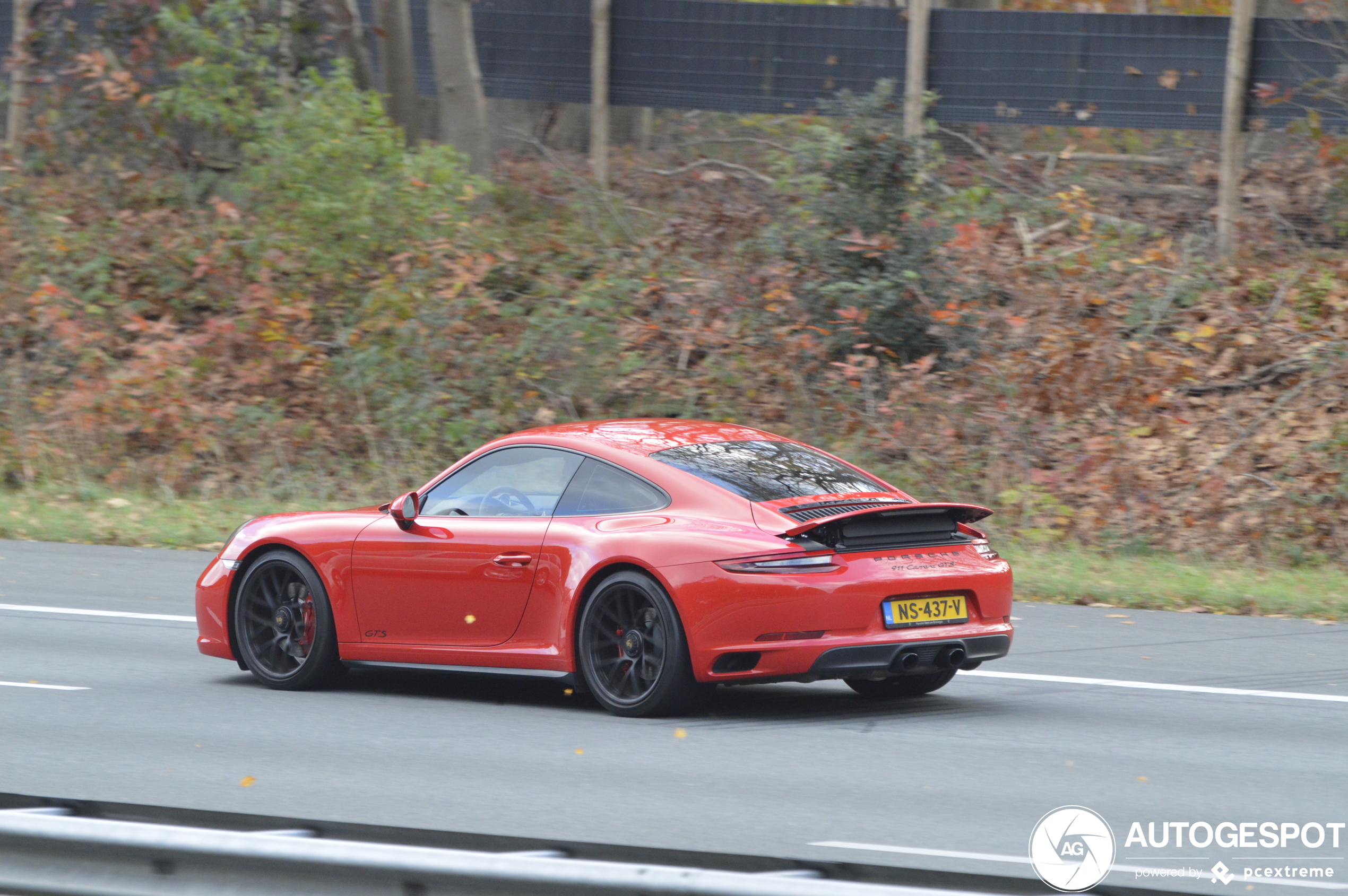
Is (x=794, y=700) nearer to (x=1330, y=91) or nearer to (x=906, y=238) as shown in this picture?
(x=906, y=238)

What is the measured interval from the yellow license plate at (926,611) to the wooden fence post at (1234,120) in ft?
39.2

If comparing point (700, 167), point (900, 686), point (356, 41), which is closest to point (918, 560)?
point (900, 686)

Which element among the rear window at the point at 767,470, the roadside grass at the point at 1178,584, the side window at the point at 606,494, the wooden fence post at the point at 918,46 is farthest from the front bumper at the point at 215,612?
the wooden fence post at the point at 918,46

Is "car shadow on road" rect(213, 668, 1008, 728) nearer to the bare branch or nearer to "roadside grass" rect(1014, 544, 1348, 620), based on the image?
"roadside grass" rect(1014, 544, 1348, 620)

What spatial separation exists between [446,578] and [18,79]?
692 inches

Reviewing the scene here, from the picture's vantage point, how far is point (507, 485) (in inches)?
309

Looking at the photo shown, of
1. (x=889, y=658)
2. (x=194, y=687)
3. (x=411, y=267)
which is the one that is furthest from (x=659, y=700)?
(x=411, y=267)

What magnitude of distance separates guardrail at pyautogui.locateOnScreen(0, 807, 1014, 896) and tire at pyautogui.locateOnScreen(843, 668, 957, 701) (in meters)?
4.22

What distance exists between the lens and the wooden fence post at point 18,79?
21.9 m

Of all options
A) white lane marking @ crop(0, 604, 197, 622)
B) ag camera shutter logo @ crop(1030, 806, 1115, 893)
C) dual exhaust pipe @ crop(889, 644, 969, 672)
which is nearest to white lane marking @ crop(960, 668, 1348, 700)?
dual exhaust pipe @ crop(889, 644, 969, 672)

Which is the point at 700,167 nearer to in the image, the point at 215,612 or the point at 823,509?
the point at 215,612

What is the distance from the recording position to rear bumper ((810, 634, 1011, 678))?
6770 millimetres

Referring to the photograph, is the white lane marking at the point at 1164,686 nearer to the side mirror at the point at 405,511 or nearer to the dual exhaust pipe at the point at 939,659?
the dual exhaust pipe at the point at 939,659

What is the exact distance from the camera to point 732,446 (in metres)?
7.86
